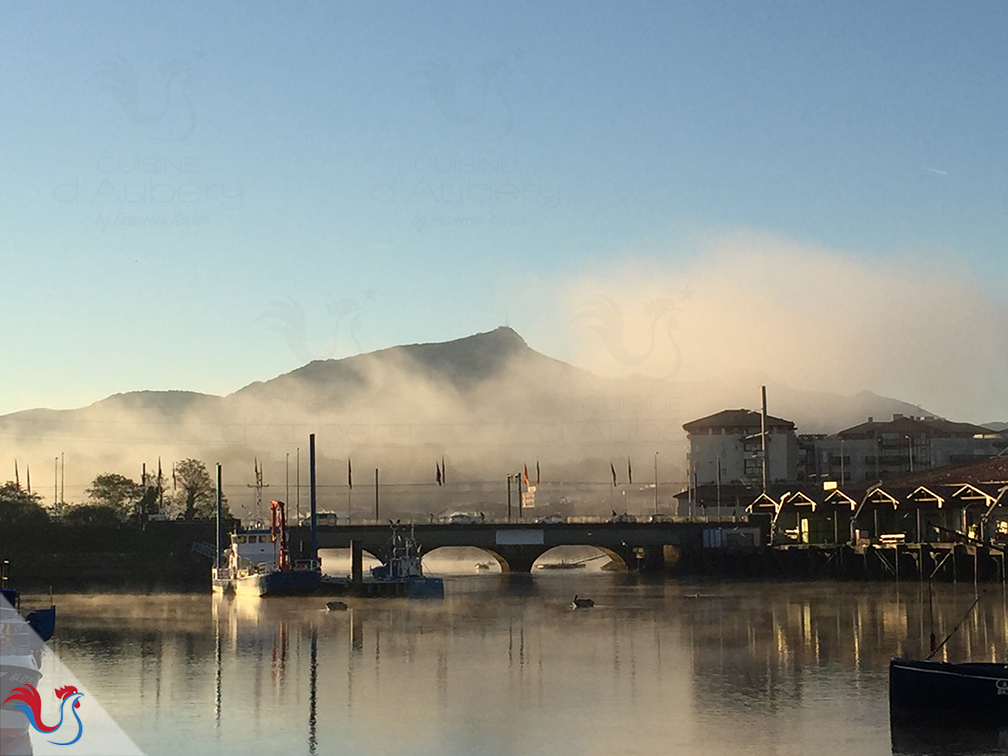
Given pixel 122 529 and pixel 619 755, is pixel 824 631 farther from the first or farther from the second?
pixel 122 529

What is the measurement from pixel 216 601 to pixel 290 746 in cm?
8514

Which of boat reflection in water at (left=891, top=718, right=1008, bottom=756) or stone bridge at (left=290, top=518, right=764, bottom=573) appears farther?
stone bridge at (left=290, top=518, right=764, bottom=573)

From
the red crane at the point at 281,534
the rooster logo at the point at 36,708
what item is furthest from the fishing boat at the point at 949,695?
the red crane at the point at 281,534

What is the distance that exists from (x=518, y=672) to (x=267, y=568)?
74.0 m

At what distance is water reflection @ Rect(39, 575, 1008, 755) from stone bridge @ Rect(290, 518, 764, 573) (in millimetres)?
63808

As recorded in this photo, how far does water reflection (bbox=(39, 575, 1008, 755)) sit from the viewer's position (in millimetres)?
46094

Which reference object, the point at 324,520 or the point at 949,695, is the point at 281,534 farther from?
the point at 949,695

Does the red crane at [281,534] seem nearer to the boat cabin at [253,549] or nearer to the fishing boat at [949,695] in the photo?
the boat cabin at [253,549]

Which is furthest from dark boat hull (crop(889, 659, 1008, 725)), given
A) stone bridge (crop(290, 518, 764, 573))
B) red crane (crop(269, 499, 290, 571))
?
stone bridge (crop(290, 518, 764, 573))

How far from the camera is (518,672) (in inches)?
2527

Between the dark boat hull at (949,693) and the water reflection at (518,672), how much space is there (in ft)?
4.17

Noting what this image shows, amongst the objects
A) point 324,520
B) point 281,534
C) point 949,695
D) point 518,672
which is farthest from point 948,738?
point 324,520

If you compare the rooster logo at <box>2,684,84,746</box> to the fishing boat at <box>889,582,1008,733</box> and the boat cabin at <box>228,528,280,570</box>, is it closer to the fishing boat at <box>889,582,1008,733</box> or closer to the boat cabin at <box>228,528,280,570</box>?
the fishing boat at <box>889,582,1008,733</box>

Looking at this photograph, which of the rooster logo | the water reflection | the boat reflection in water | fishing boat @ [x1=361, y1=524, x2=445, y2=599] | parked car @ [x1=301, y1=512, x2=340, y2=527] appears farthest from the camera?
parked car @ [x1=301, y1=512, x2=340, y2=527]
